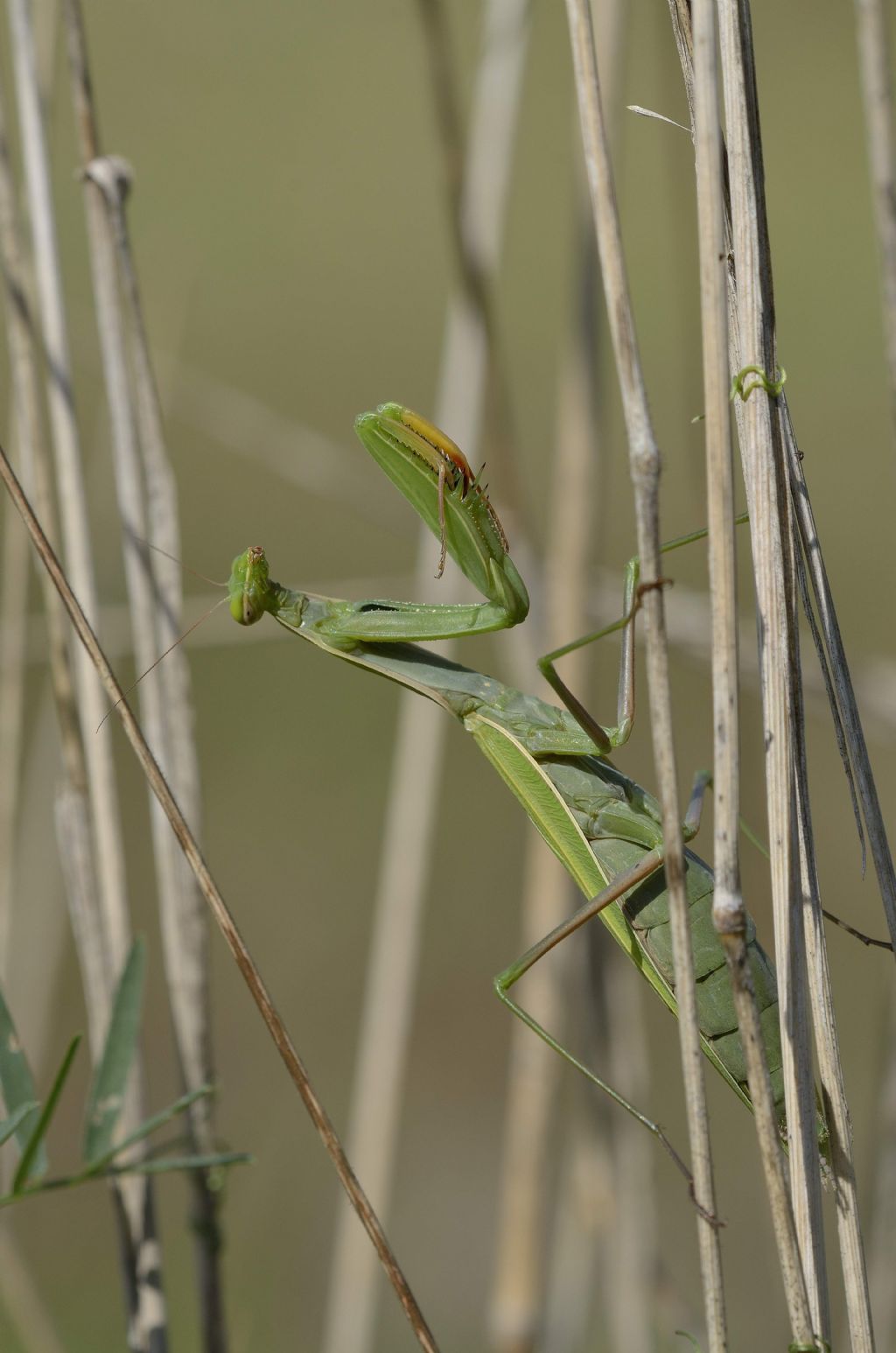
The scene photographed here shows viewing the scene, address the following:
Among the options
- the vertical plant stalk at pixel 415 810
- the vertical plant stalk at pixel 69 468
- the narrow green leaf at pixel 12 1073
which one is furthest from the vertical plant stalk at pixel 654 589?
the vertical plant stalk at pixel 415 810

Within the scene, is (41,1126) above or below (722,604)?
below

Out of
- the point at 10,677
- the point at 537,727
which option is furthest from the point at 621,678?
the point at 10,677

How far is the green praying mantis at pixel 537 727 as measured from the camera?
1.46 meters

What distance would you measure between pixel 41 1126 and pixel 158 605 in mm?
939

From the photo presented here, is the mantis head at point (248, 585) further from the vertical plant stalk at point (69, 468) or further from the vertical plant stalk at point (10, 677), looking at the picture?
the vertical plant stalk at point (10, 677)

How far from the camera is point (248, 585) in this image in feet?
5.56

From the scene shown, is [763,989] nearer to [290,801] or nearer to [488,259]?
[488,259]

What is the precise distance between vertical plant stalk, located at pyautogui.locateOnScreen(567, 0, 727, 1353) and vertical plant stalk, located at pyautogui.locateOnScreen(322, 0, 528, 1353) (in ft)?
3.93

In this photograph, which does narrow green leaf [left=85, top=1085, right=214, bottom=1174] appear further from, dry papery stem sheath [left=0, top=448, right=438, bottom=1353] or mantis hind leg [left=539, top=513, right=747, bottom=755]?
mantis hind leg [left=539, top=513, right=747, bottom=755]

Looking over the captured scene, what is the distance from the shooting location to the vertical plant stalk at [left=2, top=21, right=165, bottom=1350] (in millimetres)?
1648

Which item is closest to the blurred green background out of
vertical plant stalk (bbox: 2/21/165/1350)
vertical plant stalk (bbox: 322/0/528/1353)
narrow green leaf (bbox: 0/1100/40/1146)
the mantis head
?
vertical plant stalk (bbox: 322/0/528/1353)

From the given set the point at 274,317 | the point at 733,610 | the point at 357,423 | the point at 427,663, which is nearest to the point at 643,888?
the point at 427,663

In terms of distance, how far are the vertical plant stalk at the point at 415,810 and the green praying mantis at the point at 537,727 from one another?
2.12ft

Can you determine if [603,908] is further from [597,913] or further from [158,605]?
[158,605]
